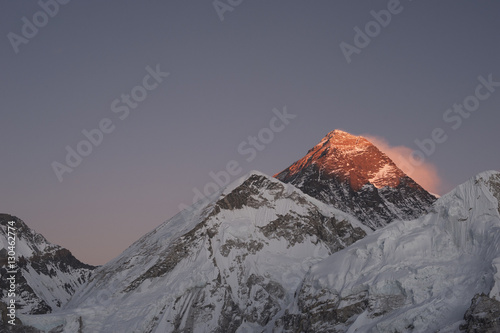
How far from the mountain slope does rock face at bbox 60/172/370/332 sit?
65.0 feet

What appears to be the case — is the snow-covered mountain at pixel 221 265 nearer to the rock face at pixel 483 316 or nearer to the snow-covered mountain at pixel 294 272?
the snow-covered mountain at pixel 294 272

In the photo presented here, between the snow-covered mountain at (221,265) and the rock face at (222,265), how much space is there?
232 mm

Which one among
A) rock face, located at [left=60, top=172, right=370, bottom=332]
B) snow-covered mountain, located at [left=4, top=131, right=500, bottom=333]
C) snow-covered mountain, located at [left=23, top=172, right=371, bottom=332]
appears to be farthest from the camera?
rock face, located at [left=60, top=172, right=370, bottom=332]

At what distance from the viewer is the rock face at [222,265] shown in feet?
461

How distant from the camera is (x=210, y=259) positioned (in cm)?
15325

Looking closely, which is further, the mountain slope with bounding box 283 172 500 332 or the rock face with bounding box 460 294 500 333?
the mountain slope with bounding box 283 172 500 332

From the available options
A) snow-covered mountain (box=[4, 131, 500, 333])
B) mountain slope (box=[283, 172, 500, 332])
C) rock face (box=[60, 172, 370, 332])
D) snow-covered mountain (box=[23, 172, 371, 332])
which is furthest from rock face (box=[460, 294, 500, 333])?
rock face (box=[60, 172, 370, 332])

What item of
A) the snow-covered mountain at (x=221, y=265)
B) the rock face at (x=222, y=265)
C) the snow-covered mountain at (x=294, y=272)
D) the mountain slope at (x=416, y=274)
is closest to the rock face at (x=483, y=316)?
the snow-covered mountain at (x=294, y=272)

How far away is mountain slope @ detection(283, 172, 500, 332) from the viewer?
312ft

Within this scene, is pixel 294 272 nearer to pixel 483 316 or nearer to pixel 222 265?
pixel 222 265

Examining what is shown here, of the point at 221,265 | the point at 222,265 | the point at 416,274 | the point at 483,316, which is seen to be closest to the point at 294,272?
the point at 222,265

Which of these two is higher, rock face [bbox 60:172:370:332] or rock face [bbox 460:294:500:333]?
rock face [bbox 60:172:370:332]

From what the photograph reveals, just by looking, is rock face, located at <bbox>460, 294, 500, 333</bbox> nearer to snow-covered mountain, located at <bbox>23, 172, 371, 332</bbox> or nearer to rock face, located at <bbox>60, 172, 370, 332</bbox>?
snow-covered mountain, located at <bbox>23, 172, 371, 332</bbox>

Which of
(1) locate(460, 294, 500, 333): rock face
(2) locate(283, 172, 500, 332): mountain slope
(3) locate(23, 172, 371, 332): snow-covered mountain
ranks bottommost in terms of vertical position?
(1) locate(460, 294, 500, 333): rock face
